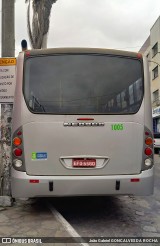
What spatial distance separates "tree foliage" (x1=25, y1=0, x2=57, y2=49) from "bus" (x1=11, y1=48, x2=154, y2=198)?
1042 centimetres

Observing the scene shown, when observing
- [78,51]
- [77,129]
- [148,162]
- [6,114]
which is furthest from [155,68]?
[77,129]

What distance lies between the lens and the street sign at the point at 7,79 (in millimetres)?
6379

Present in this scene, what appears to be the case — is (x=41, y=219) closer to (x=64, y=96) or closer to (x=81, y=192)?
(x=81, y=192)

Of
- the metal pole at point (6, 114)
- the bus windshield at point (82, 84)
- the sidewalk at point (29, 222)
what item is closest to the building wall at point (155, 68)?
the metal pole at point (6, 114)

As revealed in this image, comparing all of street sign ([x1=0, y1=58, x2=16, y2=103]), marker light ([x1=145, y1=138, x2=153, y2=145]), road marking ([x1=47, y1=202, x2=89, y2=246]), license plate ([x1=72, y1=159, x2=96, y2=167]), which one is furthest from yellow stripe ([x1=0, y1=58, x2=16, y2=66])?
marker light ([x1=145, y1=138, x2=153, y2=145])

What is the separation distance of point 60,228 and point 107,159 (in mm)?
1307

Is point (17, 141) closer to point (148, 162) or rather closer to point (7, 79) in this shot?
point (7, 79)

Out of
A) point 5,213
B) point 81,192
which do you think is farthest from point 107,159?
point 5,213

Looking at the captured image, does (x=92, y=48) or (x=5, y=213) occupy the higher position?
(x=92, y=48)

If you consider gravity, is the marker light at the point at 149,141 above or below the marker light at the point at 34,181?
above

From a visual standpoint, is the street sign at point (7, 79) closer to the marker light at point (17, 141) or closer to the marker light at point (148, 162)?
the marker light at point (17, 141)

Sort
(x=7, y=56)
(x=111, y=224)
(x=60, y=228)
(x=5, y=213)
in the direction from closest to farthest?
(x=60, y=228), (x=111, y=224), (x=5, y=213), (x=7, y=56)

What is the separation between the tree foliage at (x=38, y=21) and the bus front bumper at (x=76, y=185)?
11.3 metres

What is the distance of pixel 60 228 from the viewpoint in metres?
4.80
